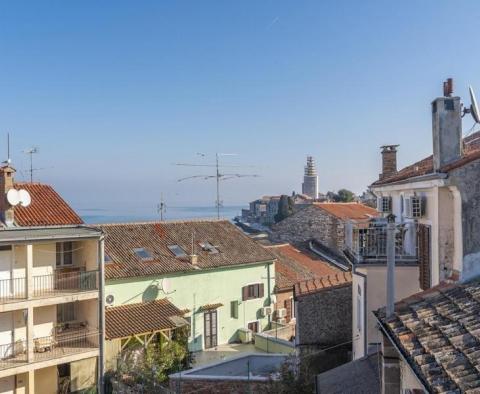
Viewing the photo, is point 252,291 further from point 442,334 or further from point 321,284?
point 442,334

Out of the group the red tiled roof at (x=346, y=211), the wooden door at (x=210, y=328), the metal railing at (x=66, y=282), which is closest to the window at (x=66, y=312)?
the metal railing at (x=66, y=282)

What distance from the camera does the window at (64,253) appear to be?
21.8 m

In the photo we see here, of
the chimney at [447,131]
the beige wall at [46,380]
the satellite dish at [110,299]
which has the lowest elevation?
the beige wall at [46,380]

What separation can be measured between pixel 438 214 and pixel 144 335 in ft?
51.8

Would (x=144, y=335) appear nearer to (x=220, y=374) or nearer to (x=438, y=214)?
(x=220, y=374)

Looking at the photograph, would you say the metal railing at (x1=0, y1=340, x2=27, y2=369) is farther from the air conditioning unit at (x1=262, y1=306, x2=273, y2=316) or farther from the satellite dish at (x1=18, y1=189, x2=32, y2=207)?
the air conditioning unit at (x1=262, y1=306, x2=273, y2=316)

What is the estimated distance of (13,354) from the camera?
19641mm

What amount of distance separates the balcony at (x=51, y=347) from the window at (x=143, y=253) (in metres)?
5.20

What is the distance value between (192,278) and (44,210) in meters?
8.57

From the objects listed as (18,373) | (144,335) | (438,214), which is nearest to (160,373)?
(144,335)

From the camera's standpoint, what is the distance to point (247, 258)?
94.7ft

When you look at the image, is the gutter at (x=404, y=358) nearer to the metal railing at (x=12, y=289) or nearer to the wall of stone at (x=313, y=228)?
the metal railing at (x=12, y=289)

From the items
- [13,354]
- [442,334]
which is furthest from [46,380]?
[442,334]

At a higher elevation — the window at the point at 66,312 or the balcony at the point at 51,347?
the window at the point at 66,312
